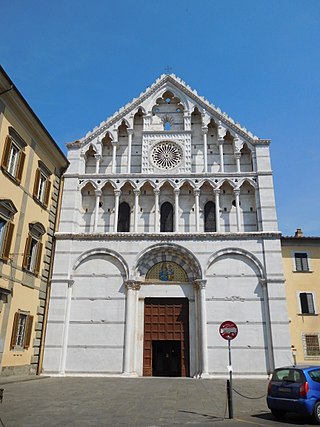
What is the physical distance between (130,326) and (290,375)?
37.1ft

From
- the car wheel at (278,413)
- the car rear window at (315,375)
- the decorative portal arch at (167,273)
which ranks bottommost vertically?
the car wheel at (278,413)

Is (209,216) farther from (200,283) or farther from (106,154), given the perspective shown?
(106,154)

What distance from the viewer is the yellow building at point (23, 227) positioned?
1645cm

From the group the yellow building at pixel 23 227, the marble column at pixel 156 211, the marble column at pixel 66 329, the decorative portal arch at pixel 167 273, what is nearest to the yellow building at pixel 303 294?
the decorative portal arch at pixel 167 273

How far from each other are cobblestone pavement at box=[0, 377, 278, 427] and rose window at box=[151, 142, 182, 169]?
13.2m

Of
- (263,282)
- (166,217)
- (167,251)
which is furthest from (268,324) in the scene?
(166,217)

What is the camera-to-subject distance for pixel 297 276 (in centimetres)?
2270

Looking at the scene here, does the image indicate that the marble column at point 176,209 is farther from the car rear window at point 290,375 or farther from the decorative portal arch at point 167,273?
the car rear window at point 290,375

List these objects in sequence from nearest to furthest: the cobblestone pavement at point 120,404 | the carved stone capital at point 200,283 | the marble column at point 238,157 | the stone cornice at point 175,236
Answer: the cobblestone pavement at point 120,404, the carved stone capital at point 200,283, the stone cornice at point 175,236, the marble column at point 238,157

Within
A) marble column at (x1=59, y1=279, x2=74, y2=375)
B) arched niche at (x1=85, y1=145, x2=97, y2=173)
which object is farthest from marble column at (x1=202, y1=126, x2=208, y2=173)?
marble column at (x1=59, y1=279, x2=74, y2=375)

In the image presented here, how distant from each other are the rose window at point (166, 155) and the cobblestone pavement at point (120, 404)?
13214 mm

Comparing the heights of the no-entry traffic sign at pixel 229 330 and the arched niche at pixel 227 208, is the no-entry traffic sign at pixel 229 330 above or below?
below

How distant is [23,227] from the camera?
1808cm

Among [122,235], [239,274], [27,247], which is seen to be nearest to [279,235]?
[239,274]
